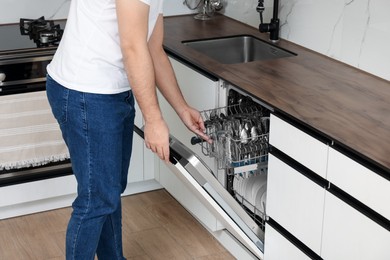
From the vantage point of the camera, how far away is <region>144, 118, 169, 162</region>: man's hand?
89.8 inches

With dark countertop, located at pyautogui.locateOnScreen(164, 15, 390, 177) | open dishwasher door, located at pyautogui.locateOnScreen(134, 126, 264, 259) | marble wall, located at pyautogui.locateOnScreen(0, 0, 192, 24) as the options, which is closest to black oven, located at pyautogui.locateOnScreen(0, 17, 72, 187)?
marble wall, located at pyautogui.locateOnScreen(0, 0, 192, 24)

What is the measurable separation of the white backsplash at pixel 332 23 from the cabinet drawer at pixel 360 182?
64cm

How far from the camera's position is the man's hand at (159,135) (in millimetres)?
2281

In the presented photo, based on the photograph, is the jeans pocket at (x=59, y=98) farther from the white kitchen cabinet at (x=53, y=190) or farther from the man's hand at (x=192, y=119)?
the white kitchen cabinet at (x=53, y=190)

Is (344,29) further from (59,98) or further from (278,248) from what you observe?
(59,98)

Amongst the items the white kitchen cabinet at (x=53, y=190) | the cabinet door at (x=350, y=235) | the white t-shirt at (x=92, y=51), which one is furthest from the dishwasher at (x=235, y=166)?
the white kitchen cabinet at (x=53, y=190)

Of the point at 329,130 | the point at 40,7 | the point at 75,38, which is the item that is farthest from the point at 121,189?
the point at 40,7

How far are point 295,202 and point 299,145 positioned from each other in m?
0.22

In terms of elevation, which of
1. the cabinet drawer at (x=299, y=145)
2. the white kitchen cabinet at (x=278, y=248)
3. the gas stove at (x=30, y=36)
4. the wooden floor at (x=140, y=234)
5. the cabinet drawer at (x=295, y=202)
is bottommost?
the wooden floor at (x=140, y=234)

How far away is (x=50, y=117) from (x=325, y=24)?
1.28m

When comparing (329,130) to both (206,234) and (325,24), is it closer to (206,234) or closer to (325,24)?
(325,24)

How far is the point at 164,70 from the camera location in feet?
8.50

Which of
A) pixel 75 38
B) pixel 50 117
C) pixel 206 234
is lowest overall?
pixel 206 234

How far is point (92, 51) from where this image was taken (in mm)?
2316
